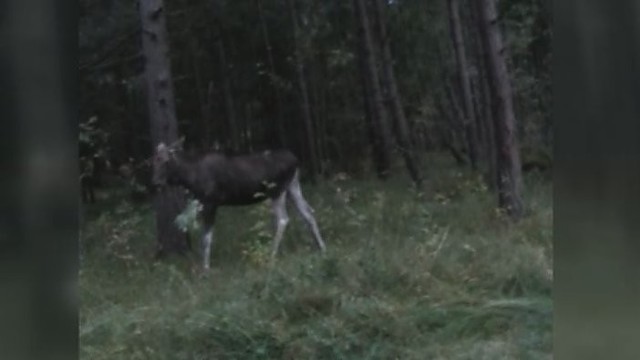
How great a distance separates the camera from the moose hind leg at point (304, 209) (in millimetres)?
9539

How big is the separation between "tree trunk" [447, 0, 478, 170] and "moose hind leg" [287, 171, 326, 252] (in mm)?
4738

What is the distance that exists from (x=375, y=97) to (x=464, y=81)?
134 centimetres

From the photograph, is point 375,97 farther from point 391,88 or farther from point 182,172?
point 182,172

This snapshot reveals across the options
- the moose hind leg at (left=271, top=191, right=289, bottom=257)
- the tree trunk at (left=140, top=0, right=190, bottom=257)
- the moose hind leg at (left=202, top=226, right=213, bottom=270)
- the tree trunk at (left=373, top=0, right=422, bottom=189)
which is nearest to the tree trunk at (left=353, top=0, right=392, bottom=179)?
the tree trunk at (left=373, top=0, right=422, bottom=189)

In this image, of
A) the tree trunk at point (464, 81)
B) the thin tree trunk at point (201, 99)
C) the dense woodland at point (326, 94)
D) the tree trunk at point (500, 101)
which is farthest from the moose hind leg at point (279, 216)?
the thin tree trunk at point (201, 99)

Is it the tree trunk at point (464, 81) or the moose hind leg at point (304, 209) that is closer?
the moose hind leg at point (304, 209)

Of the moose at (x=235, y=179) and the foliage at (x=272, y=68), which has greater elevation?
the foliage at (x=272, y=68)

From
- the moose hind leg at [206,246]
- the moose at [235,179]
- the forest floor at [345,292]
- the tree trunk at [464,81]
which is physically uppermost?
the tree trunk at [464,81]

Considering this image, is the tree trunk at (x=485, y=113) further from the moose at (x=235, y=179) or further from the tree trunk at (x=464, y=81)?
the moose at (x=235, y=179)

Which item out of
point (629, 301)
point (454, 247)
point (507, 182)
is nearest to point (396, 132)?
point (507, 182)

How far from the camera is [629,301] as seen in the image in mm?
1498

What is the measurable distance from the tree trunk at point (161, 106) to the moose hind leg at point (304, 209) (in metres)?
1.11

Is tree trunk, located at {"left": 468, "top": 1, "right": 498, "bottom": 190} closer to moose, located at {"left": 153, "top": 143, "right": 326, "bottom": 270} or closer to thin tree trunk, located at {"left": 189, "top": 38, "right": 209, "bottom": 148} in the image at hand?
moose, located at {"left": 153, "top": 143, "right": 326, "bottom": 270}

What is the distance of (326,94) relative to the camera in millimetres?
18344
